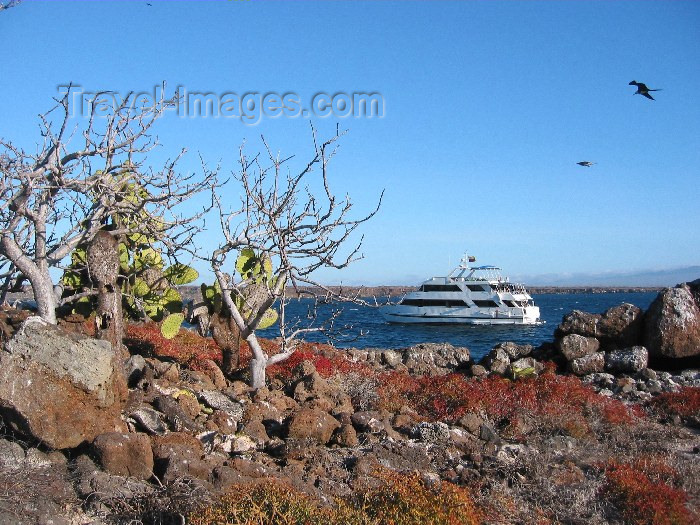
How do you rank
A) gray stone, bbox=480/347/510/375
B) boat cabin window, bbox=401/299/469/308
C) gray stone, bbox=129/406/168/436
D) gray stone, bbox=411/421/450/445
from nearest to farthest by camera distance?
gray stone, bbox=129/406/168/436
gray stone, bbox=411/421/450/445
gray stone, bbox=480/347/510/375
boat cabin window, bbox=401/299/469/308

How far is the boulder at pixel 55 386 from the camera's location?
263 inches

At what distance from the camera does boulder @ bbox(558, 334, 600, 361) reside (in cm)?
1998

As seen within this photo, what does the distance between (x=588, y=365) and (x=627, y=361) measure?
1.05m

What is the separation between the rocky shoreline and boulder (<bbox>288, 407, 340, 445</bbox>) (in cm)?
2

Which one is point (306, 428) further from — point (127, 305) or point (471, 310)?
point (471, 310)

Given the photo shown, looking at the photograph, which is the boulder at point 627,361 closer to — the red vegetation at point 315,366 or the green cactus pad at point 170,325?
the red vegetation at point 315,366

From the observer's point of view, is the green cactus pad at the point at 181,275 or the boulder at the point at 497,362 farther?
the boulder at the point at 497,362

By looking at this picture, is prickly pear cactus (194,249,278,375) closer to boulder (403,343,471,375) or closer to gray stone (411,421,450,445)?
gray stone (411,421,450,445)

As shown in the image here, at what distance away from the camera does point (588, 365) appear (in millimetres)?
18484

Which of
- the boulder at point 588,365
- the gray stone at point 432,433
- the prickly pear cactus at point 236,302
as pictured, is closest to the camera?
the gray stone at point 432,433

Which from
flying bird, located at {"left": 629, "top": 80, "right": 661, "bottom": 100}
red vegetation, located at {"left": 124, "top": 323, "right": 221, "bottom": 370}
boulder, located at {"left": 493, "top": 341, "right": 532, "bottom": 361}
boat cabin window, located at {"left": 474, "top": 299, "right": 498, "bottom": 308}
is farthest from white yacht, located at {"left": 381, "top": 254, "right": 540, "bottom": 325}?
flying bird, located at {"left": 629, "top": 80, "right": 661, "bottom": 100}

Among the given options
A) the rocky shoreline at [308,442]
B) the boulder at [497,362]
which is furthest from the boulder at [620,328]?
the rocky shoreline at [308,442]

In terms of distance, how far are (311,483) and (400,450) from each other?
1630mm

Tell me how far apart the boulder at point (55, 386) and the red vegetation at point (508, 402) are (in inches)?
204
